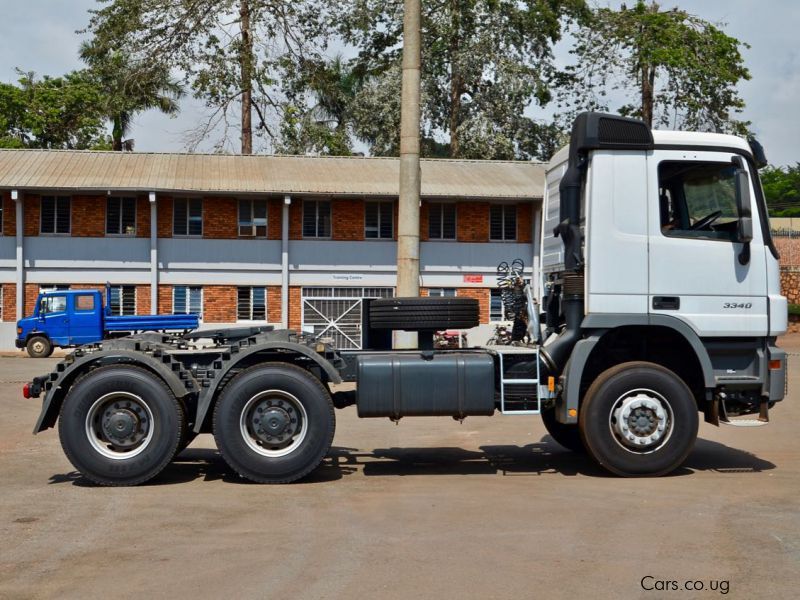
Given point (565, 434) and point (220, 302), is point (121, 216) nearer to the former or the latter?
point (220, 302)

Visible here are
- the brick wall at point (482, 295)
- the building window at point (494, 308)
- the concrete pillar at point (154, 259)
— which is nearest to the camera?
the concrete pillar at point (154, 259)

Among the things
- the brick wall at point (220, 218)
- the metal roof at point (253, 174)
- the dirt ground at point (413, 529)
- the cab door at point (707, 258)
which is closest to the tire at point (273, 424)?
the dirt ground at point (413, 529)

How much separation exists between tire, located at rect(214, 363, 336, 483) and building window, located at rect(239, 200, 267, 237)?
90.8ft

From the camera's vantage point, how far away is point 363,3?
45281mm

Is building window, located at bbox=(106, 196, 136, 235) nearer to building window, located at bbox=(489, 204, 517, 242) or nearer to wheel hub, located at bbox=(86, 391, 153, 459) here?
building window, located at bbox=(489, 204, 517, 242)

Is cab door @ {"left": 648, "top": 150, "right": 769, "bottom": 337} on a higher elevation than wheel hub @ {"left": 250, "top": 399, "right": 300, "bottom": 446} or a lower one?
higher

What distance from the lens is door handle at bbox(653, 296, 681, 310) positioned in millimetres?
10180

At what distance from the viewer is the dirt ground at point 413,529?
6359mm

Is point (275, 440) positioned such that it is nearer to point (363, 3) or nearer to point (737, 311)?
point (737, 311)

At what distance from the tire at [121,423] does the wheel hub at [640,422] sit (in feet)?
14.0

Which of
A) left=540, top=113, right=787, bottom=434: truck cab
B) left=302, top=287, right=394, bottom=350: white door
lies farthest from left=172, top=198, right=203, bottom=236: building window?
left=540, top=113, right=787, bottom=434: truck cab

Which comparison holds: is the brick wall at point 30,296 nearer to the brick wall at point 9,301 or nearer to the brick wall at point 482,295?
the brick wall at point 9,301

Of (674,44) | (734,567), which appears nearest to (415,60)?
(734,567)

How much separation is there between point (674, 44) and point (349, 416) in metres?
34.5
